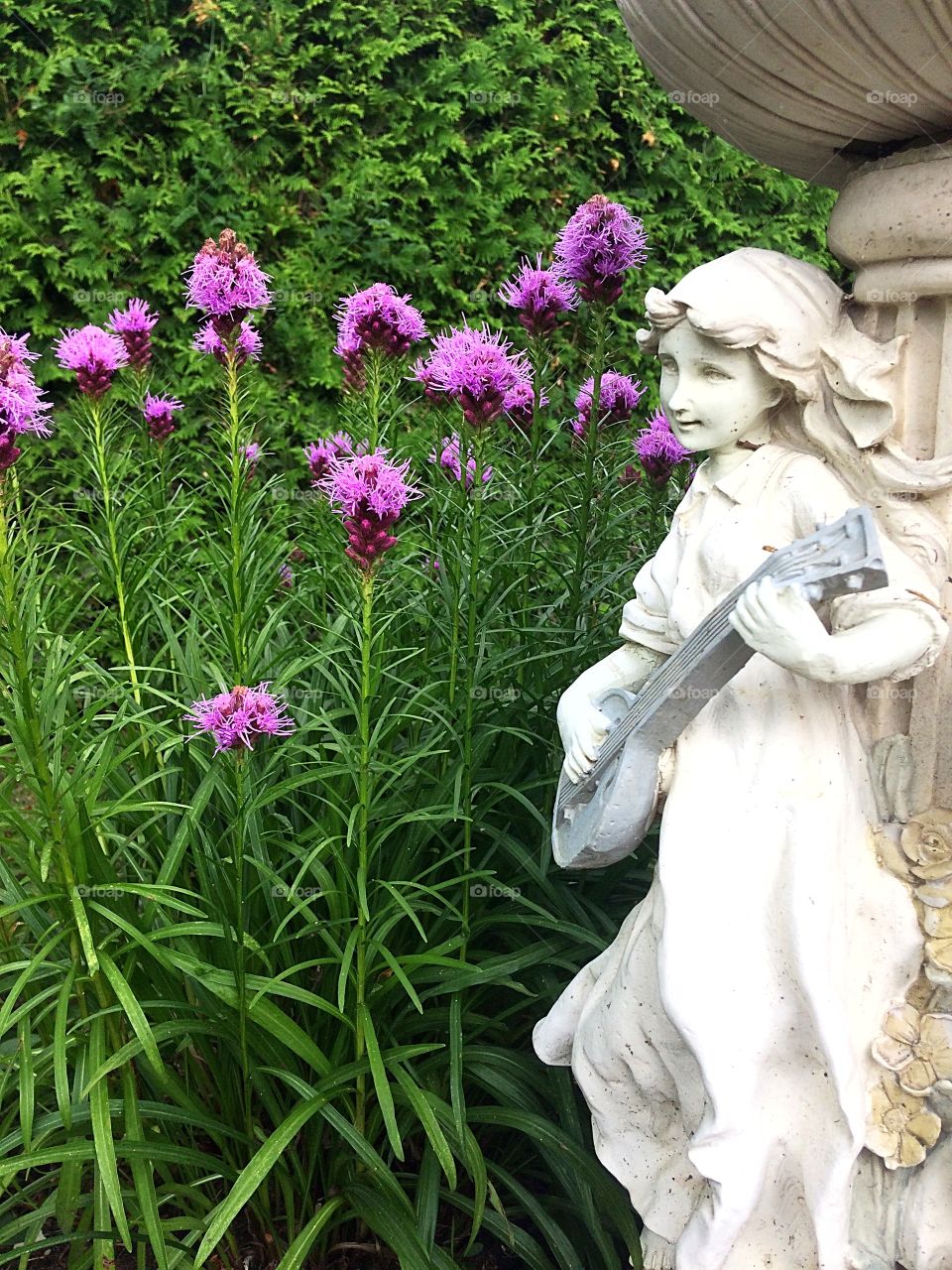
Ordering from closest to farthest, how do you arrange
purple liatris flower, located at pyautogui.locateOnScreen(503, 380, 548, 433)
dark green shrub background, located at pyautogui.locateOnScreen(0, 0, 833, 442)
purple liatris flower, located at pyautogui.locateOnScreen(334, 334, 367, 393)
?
1. purple liatris flower, located at pyautogui.locateOnScreen(334, 334, 367, 393)
2. purple liatris flower, located at pyautogui.locateOnScreen(503, 380, 548, 433)
3. dark green shrub background, located at pyautogui.locateOnScreen(0, 0, 833, 442)

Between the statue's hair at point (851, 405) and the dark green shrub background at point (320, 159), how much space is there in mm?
4155

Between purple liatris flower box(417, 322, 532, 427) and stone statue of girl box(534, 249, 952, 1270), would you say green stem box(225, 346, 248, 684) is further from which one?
stone statue of girl box(534, 249, 952, 1270)

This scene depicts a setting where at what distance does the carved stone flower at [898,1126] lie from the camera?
5.83ft

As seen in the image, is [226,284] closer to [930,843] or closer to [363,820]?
[363,820]

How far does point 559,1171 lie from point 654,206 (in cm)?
506

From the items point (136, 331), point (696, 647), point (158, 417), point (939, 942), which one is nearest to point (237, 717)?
point (696, 647)

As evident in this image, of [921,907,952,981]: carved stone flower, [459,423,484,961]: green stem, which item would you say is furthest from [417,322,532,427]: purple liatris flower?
[921,907,952,981]: carved stone flower

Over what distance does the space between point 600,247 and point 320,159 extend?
3.76 metres

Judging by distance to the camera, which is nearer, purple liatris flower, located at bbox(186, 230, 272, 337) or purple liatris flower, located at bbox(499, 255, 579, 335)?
purple liatris flower, located at bbox(186, 230, 272, 337)

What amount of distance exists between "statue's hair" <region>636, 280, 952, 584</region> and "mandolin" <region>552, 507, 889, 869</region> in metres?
0.22

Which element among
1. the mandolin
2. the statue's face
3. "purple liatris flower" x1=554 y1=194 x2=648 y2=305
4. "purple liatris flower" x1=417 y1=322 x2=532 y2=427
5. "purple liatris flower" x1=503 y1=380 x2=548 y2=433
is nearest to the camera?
the mandolin

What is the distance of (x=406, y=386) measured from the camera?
5590 millimetres

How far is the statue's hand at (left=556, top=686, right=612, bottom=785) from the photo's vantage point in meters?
1.99

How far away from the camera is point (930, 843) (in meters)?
1.82
